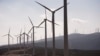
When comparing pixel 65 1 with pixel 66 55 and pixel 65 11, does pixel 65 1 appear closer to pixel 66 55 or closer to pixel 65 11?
pixel 65 11

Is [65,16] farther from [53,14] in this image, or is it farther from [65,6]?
[53,14]

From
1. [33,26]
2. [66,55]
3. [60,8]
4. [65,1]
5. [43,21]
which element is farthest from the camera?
[33,26]

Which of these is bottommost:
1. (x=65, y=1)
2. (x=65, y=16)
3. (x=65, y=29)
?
(x=65, y=29)

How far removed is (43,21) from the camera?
1859 inches

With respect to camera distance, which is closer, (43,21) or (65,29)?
(65,29)

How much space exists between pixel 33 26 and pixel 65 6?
34263mm

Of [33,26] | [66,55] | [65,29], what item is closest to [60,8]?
[65,29]

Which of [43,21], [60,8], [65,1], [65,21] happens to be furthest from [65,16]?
[43,21]

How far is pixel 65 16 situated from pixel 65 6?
1495mm

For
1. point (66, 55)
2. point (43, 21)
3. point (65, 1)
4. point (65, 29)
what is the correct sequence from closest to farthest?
point (66, 55), point (65, 29), point (65, 1), point (43, 21)

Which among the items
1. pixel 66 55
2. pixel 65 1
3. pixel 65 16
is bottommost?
pixel 66 55

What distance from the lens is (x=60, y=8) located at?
3500 cm

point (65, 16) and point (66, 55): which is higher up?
point (65, 16)

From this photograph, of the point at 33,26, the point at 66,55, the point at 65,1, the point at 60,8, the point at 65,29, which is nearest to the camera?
the point at 66,55
